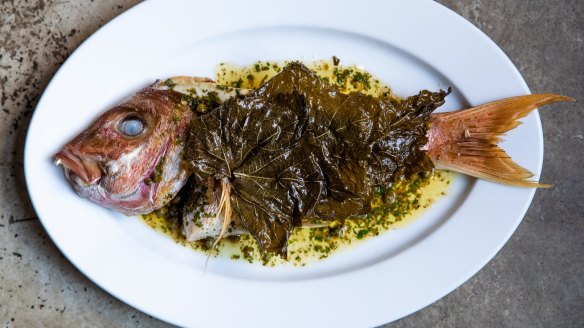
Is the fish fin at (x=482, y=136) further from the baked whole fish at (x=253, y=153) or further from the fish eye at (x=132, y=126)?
the fish eye at (x=132, y=126)

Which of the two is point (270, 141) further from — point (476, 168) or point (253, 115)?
point (476, 168)

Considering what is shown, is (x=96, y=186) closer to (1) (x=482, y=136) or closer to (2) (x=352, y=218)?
(2) (x=352, y=218)

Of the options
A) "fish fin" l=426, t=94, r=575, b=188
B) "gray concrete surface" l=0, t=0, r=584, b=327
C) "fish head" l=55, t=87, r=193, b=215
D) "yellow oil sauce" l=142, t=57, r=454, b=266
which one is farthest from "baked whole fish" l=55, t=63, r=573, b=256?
"gray concrete surface" l=0, t=0, r=584, b=327

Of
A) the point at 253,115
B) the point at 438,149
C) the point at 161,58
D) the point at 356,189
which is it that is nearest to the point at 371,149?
the point at 356,189

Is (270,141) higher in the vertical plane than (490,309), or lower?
higher

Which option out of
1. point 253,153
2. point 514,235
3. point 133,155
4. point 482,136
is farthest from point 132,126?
point 514,235

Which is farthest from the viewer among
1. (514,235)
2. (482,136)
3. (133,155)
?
(514,235)

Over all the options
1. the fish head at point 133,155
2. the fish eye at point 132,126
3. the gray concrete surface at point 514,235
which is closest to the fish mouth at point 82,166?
the fish head at point 133,155
